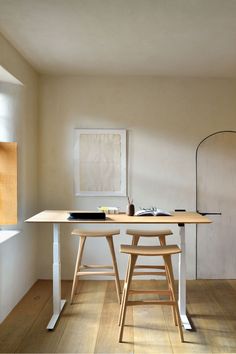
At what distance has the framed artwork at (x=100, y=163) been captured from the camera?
4602 mm

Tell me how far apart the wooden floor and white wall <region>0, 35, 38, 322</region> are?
0.83 ft

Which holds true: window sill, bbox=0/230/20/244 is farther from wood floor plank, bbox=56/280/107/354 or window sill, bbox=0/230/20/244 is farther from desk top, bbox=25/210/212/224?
wood floor plank, bbox=56/280/107/354

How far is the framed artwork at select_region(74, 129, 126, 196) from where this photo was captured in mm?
4602

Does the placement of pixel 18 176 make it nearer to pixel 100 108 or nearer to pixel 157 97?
pixel 100 108

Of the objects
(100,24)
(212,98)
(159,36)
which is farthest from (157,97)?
(100,24)

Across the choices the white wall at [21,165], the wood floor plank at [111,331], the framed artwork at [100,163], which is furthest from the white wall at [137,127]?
the wood floor plank at [111,331]

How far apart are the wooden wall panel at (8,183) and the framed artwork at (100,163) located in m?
1.00

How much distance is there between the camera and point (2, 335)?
3.06 m

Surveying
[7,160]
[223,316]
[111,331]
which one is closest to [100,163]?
[7,160]

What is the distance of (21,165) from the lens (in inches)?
157

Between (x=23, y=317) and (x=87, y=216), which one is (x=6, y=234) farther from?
(x=87, y=216)

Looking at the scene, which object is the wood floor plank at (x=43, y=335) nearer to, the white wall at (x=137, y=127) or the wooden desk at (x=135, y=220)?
the wooden desk at (x=135, y=220)

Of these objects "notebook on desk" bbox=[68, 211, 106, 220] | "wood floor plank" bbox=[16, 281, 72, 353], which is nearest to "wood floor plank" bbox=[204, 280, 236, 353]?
"wood floor plank" bbox=[16, 281, 72, 353]

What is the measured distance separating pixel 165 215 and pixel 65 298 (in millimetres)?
1493
